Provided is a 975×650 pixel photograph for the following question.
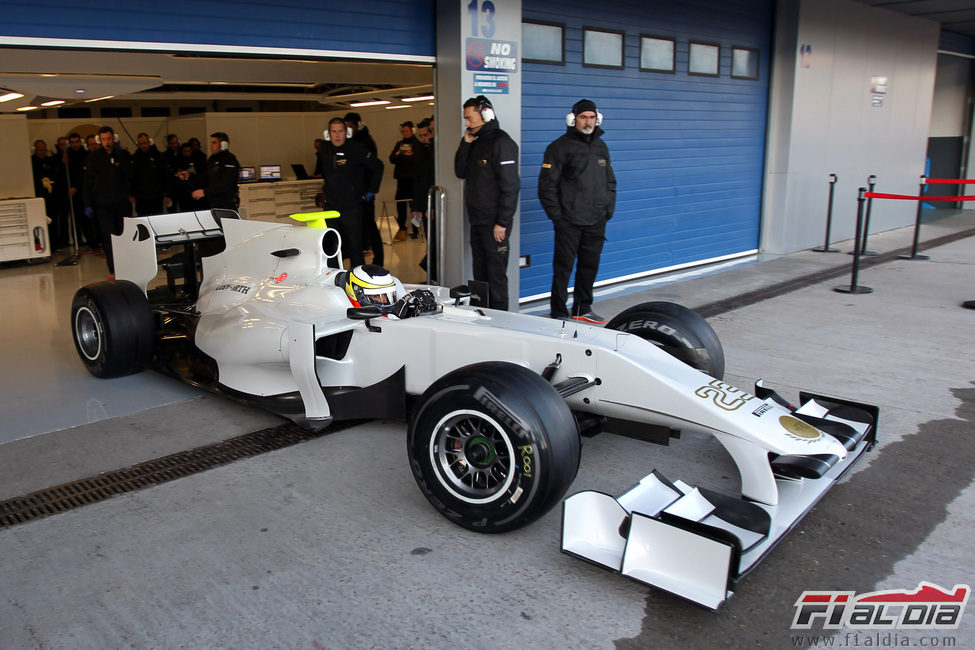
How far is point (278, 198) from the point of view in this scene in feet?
46.5

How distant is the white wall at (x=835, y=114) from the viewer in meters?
11.1

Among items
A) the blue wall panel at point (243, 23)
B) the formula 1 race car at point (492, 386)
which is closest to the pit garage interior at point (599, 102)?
the blue wall panel at point (243, 23)

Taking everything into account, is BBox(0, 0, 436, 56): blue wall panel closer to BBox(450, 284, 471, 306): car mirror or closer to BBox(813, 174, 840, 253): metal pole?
BBox(450, 284, 471, 306): car mirror

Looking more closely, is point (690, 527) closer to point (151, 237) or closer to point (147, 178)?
point (151, 237)

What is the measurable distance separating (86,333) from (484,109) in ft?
11.3

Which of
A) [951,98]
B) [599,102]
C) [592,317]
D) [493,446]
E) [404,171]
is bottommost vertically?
[592,317]

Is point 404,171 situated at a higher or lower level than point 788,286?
higher

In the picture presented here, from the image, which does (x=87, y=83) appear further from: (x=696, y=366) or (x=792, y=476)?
(x=792, y=476)

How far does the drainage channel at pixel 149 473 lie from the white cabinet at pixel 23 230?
8.31 m

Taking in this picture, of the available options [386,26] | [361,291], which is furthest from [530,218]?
→ [361,291]

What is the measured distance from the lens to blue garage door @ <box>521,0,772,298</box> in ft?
26.5

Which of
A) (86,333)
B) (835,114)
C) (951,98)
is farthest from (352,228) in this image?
(951,98)

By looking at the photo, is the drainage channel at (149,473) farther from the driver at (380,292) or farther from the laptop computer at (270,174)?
the laptop computer at (270,174)

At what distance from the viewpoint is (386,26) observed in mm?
6766
